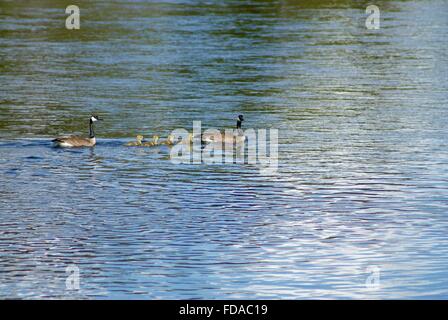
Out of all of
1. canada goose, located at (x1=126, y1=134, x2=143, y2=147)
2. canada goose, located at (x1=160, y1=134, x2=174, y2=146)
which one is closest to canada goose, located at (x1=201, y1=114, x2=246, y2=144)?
canada goose, located at (x1=160, y1=134, x2=174, y2=146)

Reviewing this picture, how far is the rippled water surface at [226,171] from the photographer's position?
1939cm

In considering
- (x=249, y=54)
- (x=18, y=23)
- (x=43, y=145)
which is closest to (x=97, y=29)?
(x=18, y=23)

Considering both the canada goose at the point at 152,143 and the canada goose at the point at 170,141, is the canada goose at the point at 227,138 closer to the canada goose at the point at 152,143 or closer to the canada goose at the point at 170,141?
the canada goose at the point at 170,141

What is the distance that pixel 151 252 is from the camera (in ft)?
67.1

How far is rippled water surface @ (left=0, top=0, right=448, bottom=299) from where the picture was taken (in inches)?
763

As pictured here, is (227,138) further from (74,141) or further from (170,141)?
(74,141)

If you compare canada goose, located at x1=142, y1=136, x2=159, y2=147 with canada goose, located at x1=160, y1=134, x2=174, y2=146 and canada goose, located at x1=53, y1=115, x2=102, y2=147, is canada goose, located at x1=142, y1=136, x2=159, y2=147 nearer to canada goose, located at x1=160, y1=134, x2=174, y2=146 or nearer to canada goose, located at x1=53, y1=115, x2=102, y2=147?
canada goose, located at x1=160, y1=134, x2=174, y2=146

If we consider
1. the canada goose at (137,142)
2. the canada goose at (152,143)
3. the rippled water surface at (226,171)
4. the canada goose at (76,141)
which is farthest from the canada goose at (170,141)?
the canada goose at (76,141)

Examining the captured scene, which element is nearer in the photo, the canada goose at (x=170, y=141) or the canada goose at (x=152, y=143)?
the canada goose at (x=152, y=143)

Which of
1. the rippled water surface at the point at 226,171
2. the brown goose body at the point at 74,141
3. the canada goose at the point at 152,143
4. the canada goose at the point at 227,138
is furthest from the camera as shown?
the canada goose at the point at 227,138

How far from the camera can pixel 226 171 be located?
2845cm
